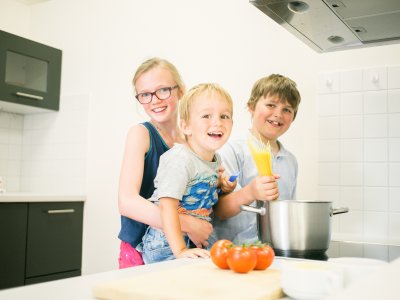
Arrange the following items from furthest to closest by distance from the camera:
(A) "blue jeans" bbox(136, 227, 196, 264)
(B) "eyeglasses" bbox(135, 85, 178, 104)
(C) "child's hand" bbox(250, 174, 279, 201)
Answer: (B) "eyeglasses" bbox(135, 85, 178, 104)
(A) "blue jeans" bbox(136, 227, 196, 264)
(C) "child's hand" bbox(250, 174, 279, 201)

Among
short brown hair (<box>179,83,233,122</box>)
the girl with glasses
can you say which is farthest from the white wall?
short brown hair (<box>179,83,233,122</box>)

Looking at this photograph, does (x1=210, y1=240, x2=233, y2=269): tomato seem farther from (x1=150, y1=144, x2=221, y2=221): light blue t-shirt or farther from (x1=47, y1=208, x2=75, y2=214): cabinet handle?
(x1=47, y1=208, x2=75, y2=214): cabinet handle

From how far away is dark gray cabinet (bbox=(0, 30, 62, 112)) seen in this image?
9.07ft

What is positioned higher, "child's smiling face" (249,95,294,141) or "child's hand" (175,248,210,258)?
"child's smiling face" (249,95,294,141)

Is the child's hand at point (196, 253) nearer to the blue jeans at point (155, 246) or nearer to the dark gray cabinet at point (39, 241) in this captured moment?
the blue jeans at point (155, 246)

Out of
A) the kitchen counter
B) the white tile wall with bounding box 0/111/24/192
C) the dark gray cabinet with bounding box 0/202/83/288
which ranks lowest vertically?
the dark gray cabinet with bounding box 0/202/83/288

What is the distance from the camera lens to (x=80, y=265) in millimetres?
2863

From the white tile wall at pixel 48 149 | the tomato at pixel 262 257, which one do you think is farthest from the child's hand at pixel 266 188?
the white tile wall at pixel 48 149

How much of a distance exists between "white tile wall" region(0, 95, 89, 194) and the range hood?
6.01ft

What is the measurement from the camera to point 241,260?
0.82 m

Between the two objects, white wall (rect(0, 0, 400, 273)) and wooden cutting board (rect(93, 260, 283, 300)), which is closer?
wooden cutting board (rect(93, 260, 283, 300))

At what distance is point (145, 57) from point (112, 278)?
2.14 metres

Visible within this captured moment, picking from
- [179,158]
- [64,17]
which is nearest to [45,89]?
[64,17]

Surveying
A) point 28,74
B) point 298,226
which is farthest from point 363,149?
point 28,74
